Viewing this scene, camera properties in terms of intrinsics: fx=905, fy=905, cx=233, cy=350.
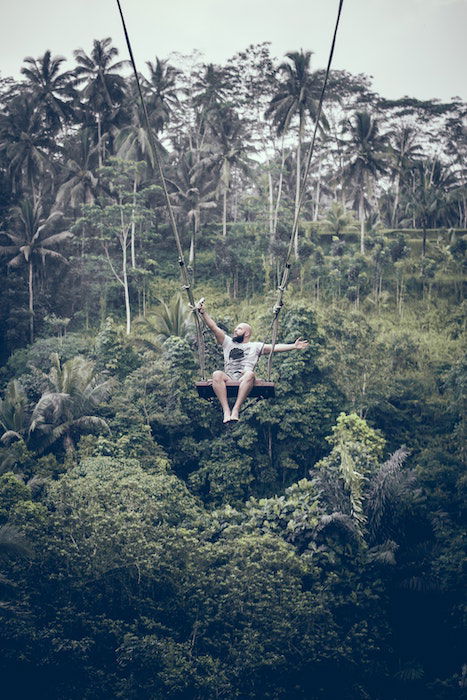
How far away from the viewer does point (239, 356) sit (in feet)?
34.0

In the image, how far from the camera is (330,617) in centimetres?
1762

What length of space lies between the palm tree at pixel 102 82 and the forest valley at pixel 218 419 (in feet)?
0.29

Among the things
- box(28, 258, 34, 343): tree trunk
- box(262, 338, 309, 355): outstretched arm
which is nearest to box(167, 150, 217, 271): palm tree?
box(28, 258, 34, 343): tree trunk

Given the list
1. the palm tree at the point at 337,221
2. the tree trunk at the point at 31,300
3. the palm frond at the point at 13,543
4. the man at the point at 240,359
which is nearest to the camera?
the man at the point at 240,359

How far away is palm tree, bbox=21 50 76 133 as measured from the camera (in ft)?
113

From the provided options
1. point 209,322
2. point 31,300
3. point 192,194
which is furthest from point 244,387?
point 192,194

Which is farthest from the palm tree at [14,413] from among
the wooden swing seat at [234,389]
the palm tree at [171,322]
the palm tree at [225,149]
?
the palm tree at [225,149]

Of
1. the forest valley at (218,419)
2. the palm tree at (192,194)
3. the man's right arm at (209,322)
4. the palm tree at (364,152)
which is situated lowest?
the forest valley at (218,419)

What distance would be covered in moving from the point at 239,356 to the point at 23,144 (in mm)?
24893

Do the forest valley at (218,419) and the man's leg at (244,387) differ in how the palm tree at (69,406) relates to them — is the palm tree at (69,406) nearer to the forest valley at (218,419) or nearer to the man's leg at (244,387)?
the forest valley at (218,419)

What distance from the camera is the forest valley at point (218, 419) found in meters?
16.9

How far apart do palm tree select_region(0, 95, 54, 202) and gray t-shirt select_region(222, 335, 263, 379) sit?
2454cm

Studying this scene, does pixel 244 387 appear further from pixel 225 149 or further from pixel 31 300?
pixel 225 149

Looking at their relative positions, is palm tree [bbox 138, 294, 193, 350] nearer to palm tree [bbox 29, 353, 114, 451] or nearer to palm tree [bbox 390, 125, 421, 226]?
palm tree [bbox 29, 353, 114, 451]
